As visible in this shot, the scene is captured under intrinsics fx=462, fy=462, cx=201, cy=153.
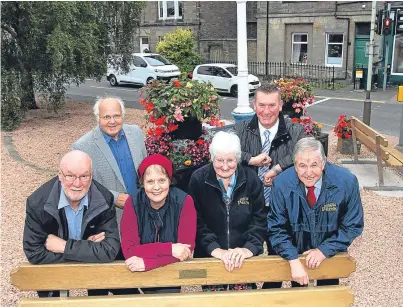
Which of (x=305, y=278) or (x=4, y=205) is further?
(x=4, y=205)

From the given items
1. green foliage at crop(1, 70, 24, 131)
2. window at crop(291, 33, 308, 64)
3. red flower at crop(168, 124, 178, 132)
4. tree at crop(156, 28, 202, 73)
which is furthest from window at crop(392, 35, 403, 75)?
red flower at crop(168, 124, 178, 132)

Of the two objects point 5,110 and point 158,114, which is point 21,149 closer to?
point 5,110

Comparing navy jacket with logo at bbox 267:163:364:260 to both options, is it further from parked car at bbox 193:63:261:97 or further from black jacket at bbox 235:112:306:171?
parked car at bbox 193:63:261:97

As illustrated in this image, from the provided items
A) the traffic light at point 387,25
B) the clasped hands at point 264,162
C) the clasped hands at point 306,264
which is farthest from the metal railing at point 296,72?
the clasped hands at point 306,264

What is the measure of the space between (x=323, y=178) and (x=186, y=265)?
1.01 m

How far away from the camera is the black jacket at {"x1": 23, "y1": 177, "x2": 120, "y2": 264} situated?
2.80 m

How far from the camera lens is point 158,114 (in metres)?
5.85

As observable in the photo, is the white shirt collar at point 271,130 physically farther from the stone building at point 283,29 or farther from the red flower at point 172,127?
the stone building at point 283,29

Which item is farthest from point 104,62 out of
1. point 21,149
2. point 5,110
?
point 21,149

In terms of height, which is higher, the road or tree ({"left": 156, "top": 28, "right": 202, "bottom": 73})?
tree ({"left": 156, "top": 28, "right": 202, "bottom": 73})

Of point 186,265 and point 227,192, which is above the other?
point 227,192

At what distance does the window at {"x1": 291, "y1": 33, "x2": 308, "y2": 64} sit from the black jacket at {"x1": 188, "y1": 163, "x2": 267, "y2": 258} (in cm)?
2295

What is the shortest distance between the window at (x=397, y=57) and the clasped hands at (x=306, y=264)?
2145 cm

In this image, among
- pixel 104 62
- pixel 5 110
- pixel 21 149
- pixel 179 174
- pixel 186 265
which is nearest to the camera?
pixel 186 265
